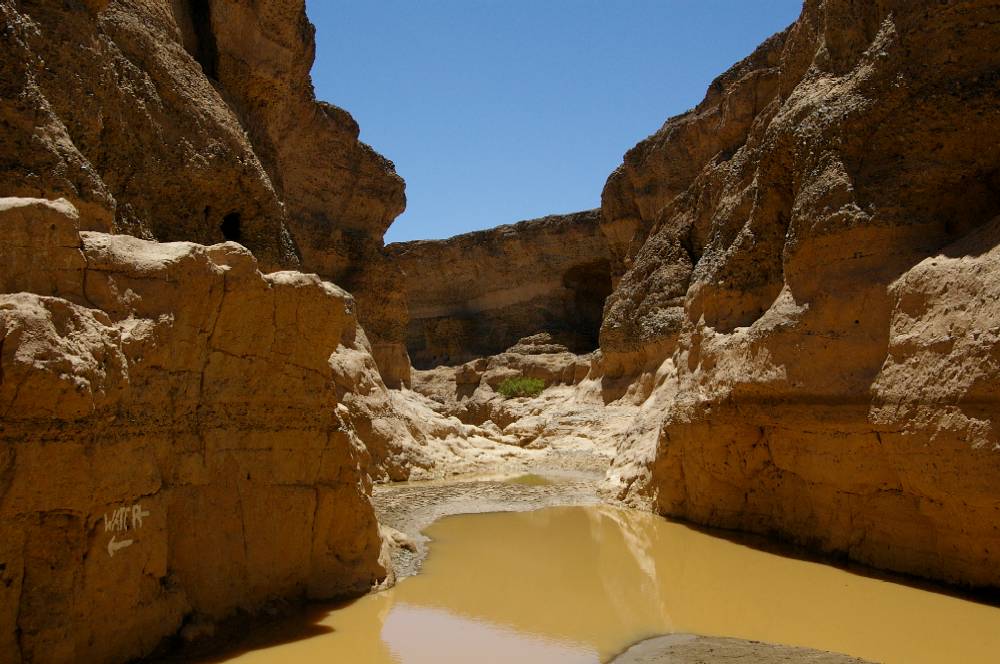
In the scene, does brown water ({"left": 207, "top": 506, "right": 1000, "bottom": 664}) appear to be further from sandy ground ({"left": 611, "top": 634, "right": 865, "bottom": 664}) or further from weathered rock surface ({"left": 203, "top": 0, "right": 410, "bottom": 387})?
weathered rock surface ({"left": 203, "top": 0, "right": 410, "bottom": 387})

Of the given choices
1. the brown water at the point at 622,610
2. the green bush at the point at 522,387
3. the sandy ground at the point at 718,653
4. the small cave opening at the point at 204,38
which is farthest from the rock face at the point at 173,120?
the green bush at the point at 522,387

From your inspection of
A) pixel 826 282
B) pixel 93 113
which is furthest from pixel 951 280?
pixel 93 113

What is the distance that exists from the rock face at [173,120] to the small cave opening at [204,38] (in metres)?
0.03

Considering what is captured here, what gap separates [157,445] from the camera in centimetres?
521

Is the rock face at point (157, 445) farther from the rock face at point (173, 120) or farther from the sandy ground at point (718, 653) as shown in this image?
the sandy ground at point (718, 653)

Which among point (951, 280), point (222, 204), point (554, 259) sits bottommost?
point (951, 280)

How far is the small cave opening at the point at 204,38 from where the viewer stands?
572 inches

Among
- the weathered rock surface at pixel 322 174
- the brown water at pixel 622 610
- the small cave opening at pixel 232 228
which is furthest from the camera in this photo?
the weathered rock surface at pixel 322 174

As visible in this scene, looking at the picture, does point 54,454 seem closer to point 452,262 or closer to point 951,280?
point 951,280

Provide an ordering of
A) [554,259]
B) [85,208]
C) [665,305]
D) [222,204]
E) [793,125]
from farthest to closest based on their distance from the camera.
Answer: [554,259] → [665,305] → [222,204] → [793,125] → [85,208]

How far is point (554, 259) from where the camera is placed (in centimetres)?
4084

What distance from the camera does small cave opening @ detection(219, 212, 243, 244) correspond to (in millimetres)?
12805

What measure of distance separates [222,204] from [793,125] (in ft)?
29.3

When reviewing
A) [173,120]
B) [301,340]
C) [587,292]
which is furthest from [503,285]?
[301,340]
